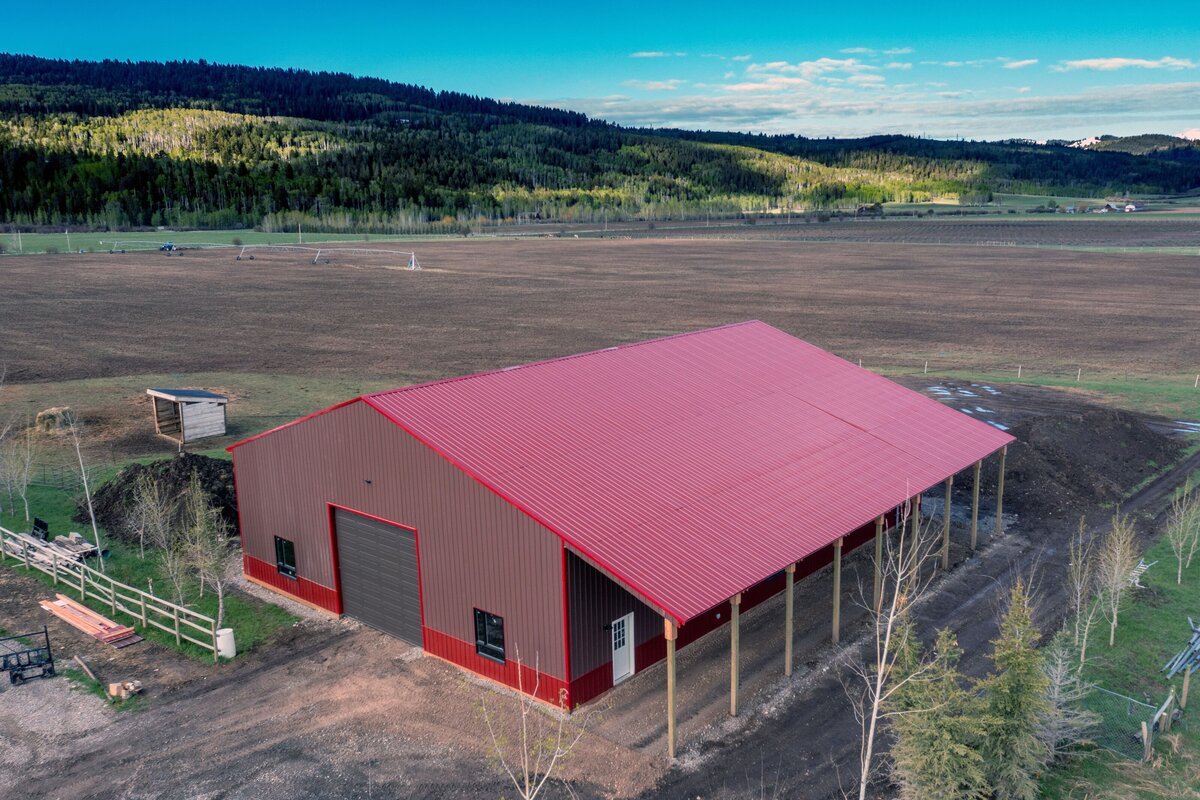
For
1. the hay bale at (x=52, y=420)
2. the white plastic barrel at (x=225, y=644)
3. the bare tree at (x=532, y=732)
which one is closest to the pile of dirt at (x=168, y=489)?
the white plastic barrel at (x=225, y=644)

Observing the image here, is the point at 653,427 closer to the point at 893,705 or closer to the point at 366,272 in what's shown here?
the point at 893,705

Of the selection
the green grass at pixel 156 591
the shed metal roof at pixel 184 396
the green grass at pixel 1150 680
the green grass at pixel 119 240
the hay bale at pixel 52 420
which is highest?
Result: the green grass at pixel 119 240

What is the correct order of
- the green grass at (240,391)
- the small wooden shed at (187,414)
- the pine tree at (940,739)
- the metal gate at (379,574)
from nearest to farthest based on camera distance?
the pine tree at (940,739)
the metal gate at (379,574)
the small wooden shed at (187,414)
the green grass at (240,391)

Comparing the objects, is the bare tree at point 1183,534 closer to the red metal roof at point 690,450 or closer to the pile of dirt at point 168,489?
the red metal roof at point 690,450

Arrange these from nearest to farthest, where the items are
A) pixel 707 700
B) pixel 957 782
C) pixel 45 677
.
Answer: pixel 957 782 < pixel 707 700 < pixel 45 677

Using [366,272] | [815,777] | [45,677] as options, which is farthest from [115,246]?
[815,777]

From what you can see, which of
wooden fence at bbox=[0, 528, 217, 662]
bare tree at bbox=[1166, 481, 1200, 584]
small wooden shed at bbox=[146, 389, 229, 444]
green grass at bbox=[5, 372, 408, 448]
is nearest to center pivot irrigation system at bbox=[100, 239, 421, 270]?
green grass at bbox=[5, 372, 408, 448]
